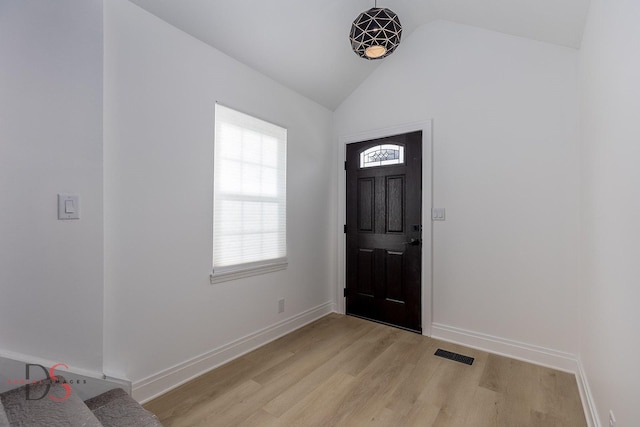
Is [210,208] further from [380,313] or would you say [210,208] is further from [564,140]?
[564,140]

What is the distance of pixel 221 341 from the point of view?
242 cm

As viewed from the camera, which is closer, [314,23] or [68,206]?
[68,206]

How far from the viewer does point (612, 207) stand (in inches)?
54.3

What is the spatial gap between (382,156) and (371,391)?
7.37 ft

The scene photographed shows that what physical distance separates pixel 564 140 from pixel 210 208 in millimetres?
2828

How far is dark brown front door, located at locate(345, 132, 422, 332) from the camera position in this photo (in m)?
3.04

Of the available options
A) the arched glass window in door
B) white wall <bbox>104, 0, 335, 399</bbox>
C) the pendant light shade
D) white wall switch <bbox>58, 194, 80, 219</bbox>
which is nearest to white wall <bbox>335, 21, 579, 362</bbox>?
the arched glass window in door

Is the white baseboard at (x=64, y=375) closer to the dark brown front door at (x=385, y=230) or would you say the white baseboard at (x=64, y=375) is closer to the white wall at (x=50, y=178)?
the white wall at (x=50, y=178)

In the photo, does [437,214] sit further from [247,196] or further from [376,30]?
[247,196]

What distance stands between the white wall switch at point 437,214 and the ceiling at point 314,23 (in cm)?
159

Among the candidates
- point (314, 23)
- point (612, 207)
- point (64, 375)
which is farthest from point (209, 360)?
point (314, 23)

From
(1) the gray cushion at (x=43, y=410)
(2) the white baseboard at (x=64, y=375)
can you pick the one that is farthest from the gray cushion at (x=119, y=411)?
(1) the gray cushion at (x=43, y=410)

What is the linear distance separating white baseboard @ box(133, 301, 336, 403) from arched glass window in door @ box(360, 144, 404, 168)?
5.89ft

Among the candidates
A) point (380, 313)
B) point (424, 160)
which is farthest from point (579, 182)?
point (380, 313)
